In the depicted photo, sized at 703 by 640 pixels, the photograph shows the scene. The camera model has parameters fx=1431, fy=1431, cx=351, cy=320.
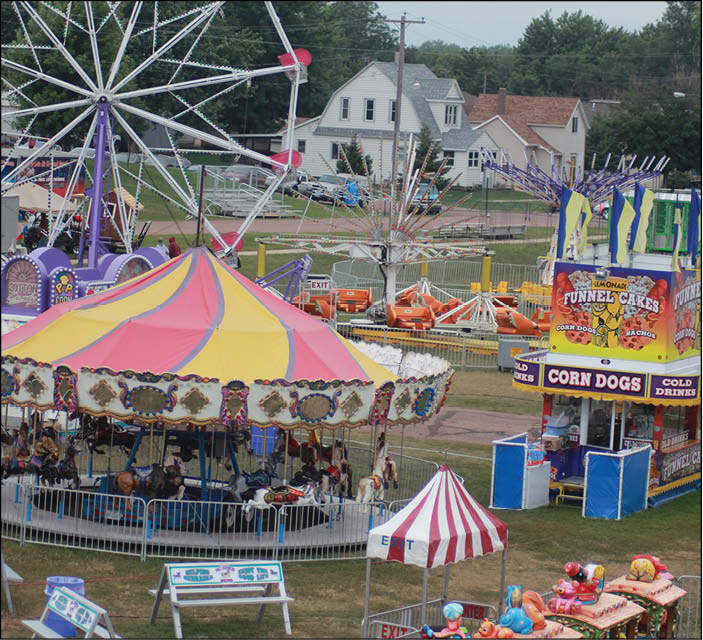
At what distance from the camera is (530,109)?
85.6 meters

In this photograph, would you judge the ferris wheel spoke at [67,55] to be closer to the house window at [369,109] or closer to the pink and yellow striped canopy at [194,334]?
the pink and yellow striped canopy at [194,334]

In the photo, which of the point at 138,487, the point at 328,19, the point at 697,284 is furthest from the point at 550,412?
the point at 328,19

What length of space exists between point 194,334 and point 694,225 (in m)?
13.0

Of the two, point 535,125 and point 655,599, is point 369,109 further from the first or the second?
point 655,599

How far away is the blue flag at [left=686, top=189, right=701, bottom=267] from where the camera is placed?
90.0 ft

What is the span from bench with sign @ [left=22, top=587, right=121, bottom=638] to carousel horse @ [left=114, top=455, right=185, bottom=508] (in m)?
5.32

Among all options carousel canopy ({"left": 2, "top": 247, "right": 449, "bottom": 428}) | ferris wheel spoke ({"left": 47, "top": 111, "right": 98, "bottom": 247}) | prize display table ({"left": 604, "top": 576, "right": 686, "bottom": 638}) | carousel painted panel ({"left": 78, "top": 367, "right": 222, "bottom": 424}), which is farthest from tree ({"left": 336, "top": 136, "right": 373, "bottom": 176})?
prize display table ({"left": 604, "top": 576, "right": 686, "bottom": 638})

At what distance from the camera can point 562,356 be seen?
23703mm

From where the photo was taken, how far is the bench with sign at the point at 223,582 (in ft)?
50.3

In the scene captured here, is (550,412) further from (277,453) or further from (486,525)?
(486,525)

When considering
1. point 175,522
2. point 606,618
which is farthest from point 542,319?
point 606,618

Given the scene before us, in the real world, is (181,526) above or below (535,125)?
below

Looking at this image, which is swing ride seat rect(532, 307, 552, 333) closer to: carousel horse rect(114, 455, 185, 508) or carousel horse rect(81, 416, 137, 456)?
carousel horse rect(81, 416, 137, 456)

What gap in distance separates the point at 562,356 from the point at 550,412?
1010 mm
